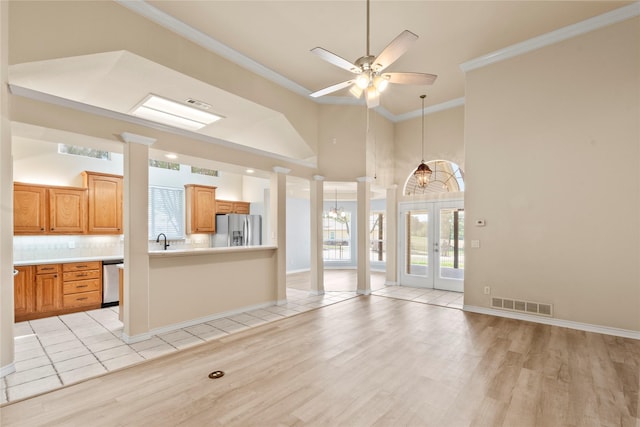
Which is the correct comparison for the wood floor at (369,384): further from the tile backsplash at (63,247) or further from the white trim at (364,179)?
the tile backsplash at (63,247)

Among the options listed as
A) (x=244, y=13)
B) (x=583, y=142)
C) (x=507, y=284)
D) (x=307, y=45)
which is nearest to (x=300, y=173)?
(x=307, y=45)

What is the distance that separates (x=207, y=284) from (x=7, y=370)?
211 centimetres

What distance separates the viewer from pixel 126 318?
3.62 m

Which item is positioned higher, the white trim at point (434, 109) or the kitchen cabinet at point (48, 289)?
the white trim at point (434, 109)

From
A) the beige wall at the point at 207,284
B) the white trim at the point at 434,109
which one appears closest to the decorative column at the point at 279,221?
the beige wall at the point at 207,284

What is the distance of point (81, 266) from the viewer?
16.6 feet

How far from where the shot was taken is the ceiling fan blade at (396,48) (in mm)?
2521

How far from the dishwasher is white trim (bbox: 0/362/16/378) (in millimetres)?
2572

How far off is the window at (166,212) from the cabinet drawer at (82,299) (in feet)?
6.35

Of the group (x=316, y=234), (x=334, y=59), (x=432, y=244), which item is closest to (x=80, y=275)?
(x=316, y=234)

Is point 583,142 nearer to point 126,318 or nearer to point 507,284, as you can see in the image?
point 507,284

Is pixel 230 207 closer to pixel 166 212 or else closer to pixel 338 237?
pixel 166 212

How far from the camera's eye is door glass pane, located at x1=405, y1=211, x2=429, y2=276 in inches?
277

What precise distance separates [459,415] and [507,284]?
317 centimetres
